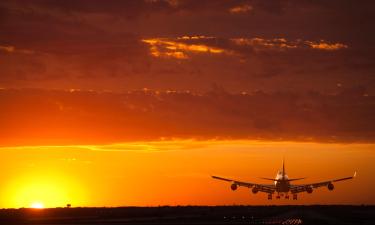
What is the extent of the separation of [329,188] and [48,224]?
8849 cm

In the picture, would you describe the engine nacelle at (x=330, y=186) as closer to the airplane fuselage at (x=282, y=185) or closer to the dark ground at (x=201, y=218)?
the airplane fuselage at (x=282, y=185)

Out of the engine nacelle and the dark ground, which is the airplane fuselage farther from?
the dark ground

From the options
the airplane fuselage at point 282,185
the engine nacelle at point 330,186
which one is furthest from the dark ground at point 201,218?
the airplane fuselage at point 282,185

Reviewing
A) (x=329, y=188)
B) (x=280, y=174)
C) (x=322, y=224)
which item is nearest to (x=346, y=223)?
(x=322, y=224)

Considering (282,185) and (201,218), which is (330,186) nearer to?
(282,185)

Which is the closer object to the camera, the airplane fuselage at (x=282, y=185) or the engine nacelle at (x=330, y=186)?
the engine nacelle at (x=330, y=186)

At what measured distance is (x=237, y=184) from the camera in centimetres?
17750

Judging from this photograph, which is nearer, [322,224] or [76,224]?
[322,224]

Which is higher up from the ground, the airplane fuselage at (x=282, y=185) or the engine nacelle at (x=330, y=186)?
the airplane fuselage at (x=282, y=185)

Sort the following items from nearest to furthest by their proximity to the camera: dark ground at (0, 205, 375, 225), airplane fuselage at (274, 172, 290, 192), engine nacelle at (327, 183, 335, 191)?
dark ground at (0, 205, 375, 225) < engine nacelle at (327, 183, 335, 191) < airplane fuselage at (274, 172, 290, 192)

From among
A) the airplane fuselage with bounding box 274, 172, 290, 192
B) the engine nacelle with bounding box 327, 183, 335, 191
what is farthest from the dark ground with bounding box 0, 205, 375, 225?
the airplane fuselage with bounding box 274, 172, 290, 192

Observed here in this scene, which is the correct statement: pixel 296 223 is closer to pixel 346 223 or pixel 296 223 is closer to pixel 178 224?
pixel 346 223

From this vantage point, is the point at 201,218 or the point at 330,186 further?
the point at 330,186

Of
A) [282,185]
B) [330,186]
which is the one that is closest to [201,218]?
[330,186]
